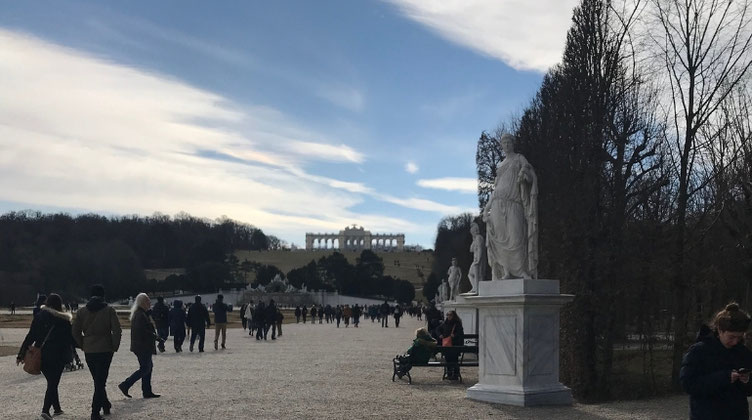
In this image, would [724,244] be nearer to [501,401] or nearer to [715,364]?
[501,401]

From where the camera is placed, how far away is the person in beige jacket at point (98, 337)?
1089cm

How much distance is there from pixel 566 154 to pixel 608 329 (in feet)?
24.5

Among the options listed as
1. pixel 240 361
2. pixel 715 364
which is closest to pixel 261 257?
pixel 240 361

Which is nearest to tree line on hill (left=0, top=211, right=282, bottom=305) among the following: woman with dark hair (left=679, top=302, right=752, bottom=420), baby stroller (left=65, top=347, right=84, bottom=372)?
baby stroller (left=65, top=347, right=84, bottom=372)

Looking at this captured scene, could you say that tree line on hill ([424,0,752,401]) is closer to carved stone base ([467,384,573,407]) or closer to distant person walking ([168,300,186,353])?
carved stone base ([467,384,573,407])

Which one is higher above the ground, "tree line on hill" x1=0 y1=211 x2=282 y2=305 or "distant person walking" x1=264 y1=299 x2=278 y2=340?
"tree line on hill" x1=0 y1=211 x2=282 y2=305

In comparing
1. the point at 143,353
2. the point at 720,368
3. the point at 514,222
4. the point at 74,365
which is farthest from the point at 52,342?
the point at 74,365

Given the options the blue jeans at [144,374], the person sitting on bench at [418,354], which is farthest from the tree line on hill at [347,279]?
the blue jeans at [144,374]

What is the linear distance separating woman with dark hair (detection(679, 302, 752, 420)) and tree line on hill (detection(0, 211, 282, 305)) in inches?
3548

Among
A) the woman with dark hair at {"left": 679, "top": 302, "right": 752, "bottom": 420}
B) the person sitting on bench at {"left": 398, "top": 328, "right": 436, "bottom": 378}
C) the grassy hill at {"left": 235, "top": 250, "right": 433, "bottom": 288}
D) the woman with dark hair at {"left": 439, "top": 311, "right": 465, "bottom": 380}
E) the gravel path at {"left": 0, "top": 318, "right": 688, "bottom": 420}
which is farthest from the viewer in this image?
the grassy hill at {"left": 235, "top": 250, "right": 433, "bottom": 288}

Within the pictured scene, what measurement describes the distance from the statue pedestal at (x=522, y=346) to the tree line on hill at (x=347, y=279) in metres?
106

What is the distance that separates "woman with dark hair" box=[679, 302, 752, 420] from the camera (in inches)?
219

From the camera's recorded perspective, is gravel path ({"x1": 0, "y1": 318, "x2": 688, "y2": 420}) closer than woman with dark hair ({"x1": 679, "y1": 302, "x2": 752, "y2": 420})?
No

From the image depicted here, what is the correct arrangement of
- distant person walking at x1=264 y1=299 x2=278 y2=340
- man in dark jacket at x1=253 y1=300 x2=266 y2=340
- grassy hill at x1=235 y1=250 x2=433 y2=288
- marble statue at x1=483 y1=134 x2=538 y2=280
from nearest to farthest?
marble statue at x1=483 y1=134 x2=538 y2=280 < man in dark jacket at x1=253 y1=300 x2=266 y2=340 < distant person walking at x1=264 y1=299 x2=278 y2=340 < grassy hill at x1=235 y1=250 x2=433 y2=288
